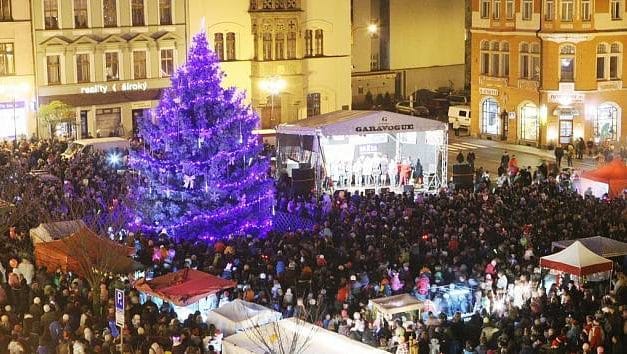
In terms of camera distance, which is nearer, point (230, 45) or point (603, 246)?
point (603, 246)

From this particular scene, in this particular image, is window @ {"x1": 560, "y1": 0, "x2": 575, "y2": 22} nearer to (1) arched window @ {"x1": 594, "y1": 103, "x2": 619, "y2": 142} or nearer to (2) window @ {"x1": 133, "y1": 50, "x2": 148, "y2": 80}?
(1) arched window @ {"x1": 594, "y1": 103, "x2": 619, "y2": 142}

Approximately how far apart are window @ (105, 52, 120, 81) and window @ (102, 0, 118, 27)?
1.57 metres

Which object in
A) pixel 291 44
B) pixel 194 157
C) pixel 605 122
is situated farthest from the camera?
pixel 291 44

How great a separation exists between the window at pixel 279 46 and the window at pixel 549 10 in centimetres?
1443

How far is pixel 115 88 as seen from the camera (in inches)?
2356

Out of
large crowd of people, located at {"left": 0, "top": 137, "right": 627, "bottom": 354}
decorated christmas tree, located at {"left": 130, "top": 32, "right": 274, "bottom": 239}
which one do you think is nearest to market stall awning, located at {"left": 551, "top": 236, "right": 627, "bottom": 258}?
large crowd of people, located at {"left": 0, "top": 137, "right": 627, "bottom": 354}

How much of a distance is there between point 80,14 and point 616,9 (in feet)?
90.4

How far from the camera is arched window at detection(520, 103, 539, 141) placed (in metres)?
60.6

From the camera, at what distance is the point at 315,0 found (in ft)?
213

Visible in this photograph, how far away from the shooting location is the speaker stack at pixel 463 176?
144ft

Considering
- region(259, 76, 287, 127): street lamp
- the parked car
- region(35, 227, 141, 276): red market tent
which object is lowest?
region(35, 227, 141, 276): red market tent

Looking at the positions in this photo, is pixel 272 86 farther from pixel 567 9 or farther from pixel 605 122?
pixel 605 122

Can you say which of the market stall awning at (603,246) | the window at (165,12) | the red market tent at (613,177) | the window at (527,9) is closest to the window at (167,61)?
the window at (165,12)

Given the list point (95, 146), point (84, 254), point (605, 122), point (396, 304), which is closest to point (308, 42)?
point (605, 122)
